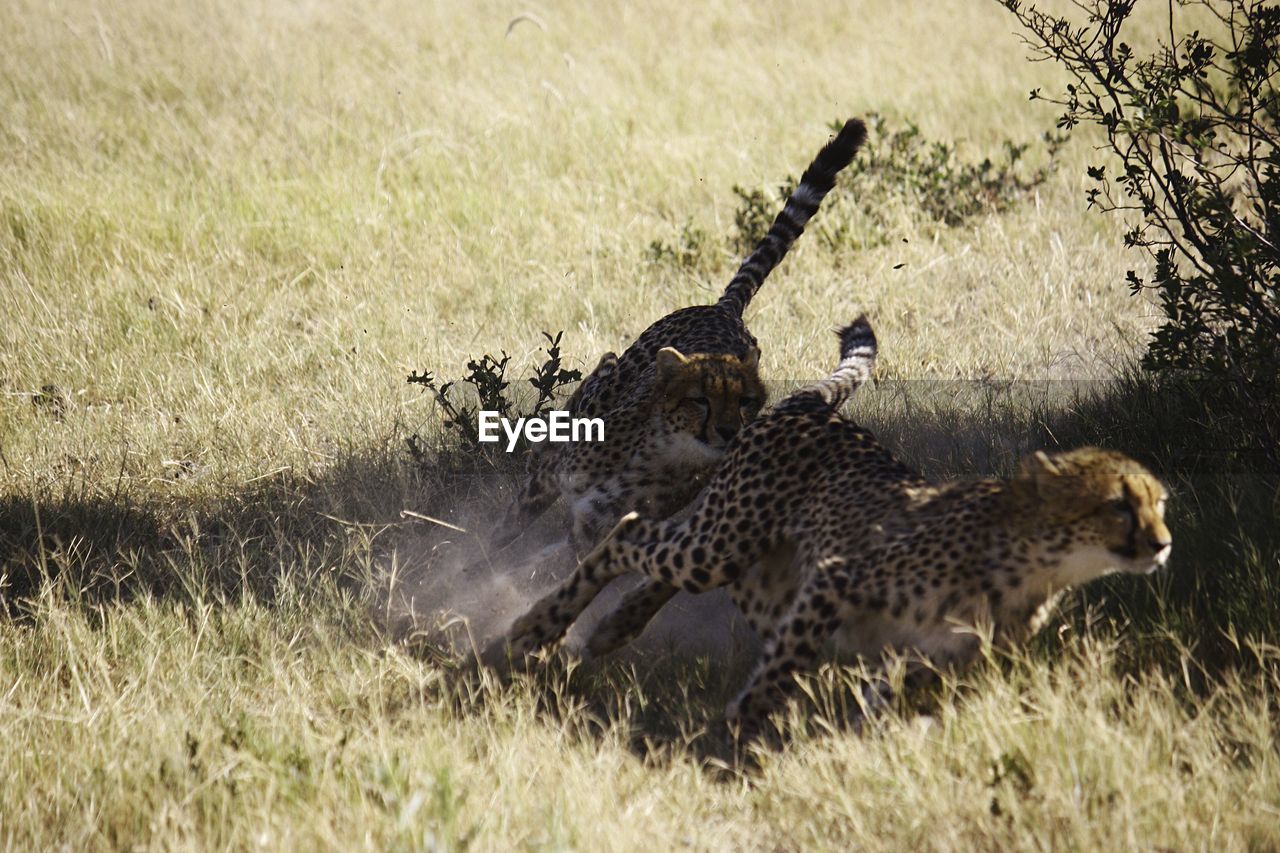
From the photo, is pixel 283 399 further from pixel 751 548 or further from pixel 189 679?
pixel 751 548

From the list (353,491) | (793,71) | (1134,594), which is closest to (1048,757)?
(1134,594)

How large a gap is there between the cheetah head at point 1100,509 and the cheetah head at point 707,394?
1249 millimetres

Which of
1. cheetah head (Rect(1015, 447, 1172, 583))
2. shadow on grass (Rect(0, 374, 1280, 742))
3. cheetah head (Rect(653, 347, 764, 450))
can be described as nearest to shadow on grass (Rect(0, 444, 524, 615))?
shadow on grass (Rect(0, 374, 1280, 742))

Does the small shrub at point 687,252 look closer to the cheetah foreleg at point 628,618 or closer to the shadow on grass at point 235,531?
the shadow on grass at point 235,531

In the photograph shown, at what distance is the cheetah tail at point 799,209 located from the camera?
15.7 feet

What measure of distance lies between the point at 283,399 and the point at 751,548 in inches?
101

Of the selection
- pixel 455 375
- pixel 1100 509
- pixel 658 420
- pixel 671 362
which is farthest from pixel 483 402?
pixel 1100 509

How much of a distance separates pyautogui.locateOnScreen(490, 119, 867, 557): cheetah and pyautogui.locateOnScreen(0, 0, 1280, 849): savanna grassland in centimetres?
46

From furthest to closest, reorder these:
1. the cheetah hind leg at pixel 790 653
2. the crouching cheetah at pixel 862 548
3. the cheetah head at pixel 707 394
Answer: the cheetah head at pixel 707 394 → the cheetah hind leg at pixel 790 653 → the crouching cheetah at pixel 862 548

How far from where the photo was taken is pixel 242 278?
21.9 feet

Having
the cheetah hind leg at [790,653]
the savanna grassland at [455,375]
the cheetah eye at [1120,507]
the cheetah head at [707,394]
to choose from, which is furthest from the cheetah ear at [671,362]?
the cheetah eye at [1120,507]

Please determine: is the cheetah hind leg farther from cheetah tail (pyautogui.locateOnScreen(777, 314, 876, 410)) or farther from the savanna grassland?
cheetah tail (pyautogui.locateOnScreen(777, 314, 876, 410))

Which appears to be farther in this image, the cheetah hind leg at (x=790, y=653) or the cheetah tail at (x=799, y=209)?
the cheetah tail at (x=799, y=209)

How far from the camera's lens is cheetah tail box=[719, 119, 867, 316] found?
4.77 metres
